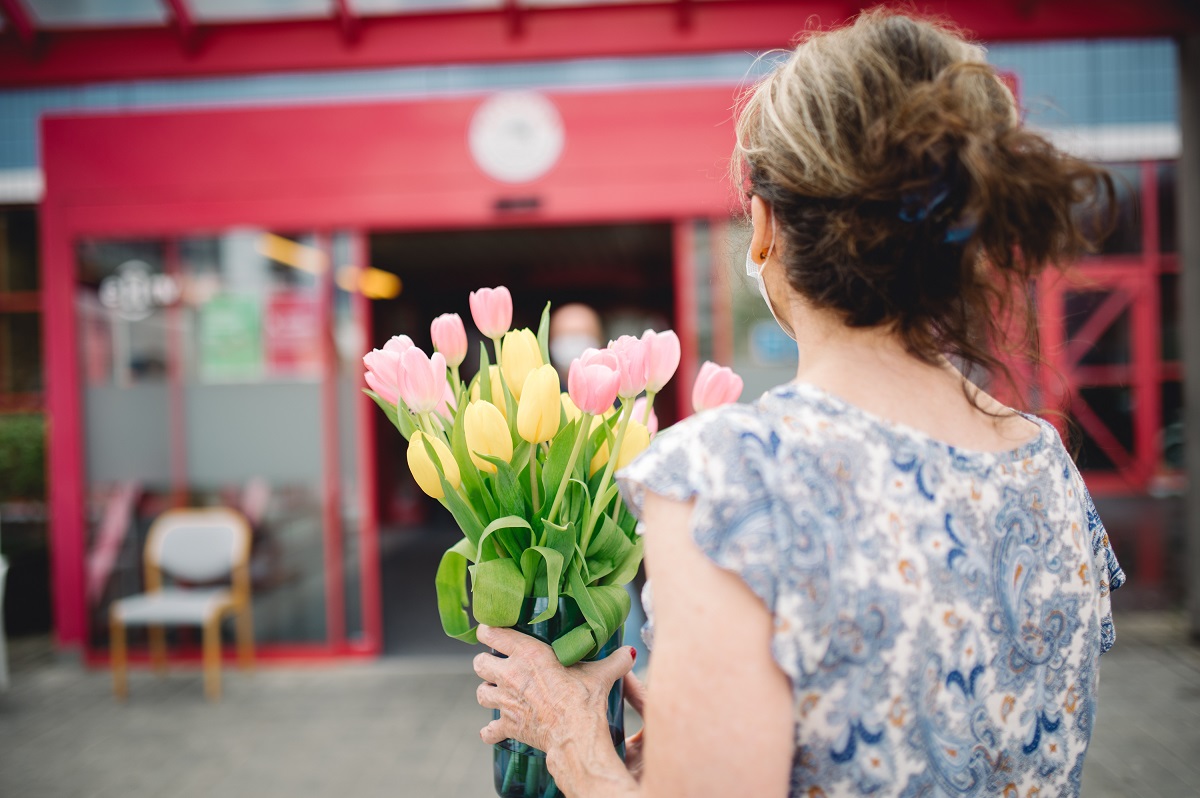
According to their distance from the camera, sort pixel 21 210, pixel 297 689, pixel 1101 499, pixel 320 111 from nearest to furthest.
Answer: pixel 297 689 → pixel 320 111 → pixel 21 210 → pixel 1101 499

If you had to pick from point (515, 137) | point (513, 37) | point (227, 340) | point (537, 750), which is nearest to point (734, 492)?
point (537, 750)

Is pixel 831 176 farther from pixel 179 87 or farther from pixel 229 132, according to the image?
pixel 179 87

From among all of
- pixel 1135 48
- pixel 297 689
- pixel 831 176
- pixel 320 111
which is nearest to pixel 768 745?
pixel 831 176

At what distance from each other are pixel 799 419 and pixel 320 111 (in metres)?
4.98

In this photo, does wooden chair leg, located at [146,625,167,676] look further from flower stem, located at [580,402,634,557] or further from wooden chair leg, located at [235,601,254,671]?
flower stem, located at [580,402,634,557]

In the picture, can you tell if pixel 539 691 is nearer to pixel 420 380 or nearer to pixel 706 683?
pixel 706 683

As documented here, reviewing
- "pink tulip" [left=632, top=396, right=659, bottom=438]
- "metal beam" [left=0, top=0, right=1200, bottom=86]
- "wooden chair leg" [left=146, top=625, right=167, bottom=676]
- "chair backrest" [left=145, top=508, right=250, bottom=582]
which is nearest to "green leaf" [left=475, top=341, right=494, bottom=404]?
"pink tulip" [left=632, top=396, right=659, bottom=438]

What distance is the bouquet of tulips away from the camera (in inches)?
38.4

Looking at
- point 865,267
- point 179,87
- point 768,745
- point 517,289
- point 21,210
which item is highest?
point 179,87

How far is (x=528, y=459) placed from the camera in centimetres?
104

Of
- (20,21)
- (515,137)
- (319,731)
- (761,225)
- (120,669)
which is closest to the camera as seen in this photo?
(761,225)

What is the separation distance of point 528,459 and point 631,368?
0.60ft

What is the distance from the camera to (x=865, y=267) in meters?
0.82

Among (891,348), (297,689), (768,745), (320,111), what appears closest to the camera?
(768,745)
